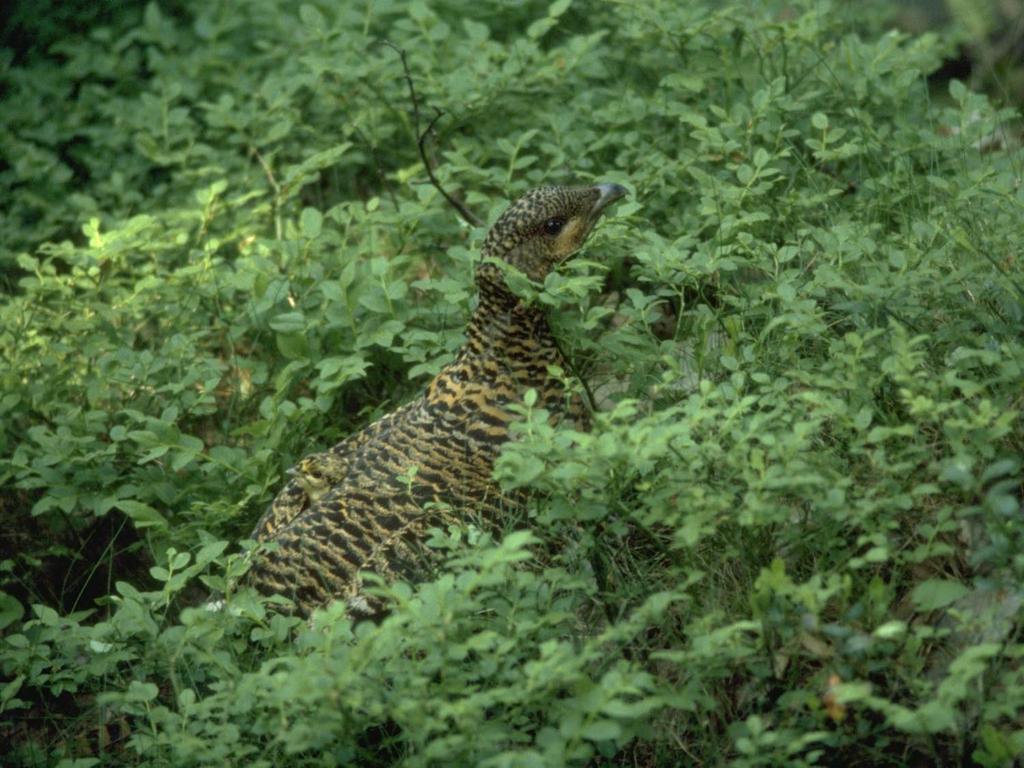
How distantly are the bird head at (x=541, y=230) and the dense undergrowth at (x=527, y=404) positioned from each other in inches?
5.3

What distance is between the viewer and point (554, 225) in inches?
197

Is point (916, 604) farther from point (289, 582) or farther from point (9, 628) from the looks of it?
point (9, 628)

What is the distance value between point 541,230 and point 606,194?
0.34 metres

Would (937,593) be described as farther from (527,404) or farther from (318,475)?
(318,475)

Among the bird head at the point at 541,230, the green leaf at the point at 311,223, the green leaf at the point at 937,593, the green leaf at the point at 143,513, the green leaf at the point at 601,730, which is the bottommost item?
the green leaf at the point at 143,513

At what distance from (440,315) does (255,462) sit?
913 mm

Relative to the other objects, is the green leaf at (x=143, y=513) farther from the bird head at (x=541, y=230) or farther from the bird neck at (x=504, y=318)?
the bird head at (x=541, y=230)

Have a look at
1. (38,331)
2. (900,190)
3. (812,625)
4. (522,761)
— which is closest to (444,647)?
(522,761)

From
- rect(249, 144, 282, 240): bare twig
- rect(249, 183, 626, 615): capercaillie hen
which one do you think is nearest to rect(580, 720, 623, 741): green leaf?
rect(249, 183, 626, 615): capercaillie hen

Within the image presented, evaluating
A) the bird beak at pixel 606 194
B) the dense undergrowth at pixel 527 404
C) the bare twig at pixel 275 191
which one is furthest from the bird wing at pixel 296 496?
the bare twig at pixel 275 191

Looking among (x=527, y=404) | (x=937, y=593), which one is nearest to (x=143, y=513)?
(x=527, y=404)

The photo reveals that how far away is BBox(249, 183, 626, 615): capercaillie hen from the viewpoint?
454 centimetres

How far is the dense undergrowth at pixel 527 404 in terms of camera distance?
357 centimetres

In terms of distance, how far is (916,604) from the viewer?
3779mm
